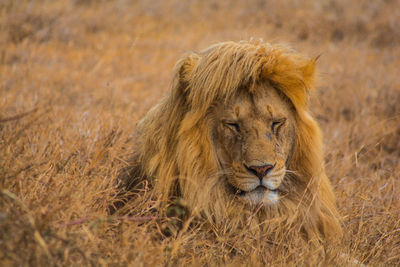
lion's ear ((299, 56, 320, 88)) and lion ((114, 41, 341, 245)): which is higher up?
lion's ear ((299, 56, 320, 88))

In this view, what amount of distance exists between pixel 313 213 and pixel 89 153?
5.20ft

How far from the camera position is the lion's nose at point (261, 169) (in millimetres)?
2643

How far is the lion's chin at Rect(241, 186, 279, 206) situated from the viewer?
2746 millimetres

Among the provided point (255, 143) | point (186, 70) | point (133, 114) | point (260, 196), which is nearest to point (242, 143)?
point (255, 143)

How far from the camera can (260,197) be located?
2.76 meters

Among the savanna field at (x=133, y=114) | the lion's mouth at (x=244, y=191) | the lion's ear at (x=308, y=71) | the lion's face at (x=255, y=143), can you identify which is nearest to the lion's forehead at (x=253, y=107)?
the lion's face at (x=255, y=143)

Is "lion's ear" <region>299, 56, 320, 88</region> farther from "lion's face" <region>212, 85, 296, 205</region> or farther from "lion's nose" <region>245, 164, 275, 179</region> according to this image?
"lion's nose" <region>245, 164, 275, 179</region>

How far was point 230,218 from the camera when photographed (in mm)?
2859

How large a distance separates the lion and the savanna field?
20 centimetres

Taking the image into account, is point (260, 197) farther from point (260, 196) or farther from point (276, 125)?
point (276, 125)

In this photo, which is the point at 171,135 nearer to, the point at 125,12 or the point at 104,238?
the point at 104,238

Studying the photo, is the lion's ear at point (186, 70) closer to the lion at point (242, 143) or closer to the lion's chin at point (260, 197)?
the lion at point (242, 143)

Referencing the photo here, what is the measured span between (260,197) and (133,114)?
99.7 inches

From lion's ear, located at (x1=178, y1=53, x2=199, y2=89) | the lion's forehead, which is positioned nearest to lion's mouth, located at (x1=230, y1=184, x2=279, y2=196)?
the lion's forehead
